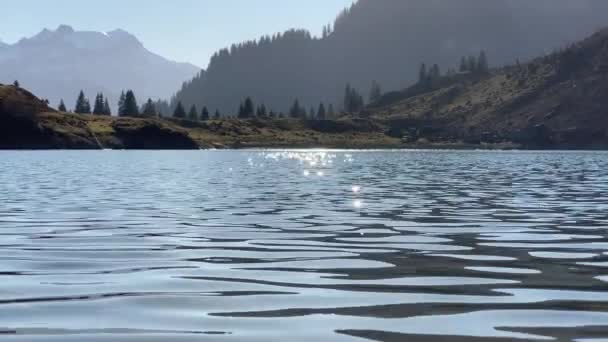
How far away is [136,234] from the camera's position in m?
25.7

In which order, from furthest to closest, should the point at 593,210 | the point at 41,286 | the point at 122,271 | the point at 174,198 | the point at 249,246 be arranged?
the point at 174,198, the point at 593,210, the point at 249,246, the point at 122,271, the point at 41,286

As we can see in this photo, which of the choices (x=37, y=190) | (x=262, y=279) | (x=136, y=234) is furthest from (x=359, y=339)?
(x=37, y=190)

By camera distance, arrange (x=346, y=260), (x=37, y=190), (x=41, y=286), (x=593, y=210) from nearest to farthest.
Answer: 1. (x=41, y=286)
2. (x=346, y=260)
3. (x=593, y=210)
4. (x=37, y=190)

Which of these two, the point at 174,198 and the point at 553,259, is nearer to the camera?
the point at 553,259

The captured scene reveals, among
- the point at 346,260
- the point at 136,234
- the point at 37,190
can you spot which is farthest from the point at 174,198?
the point at 346,260

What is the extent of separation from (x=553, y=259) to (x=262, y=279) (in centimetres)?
795

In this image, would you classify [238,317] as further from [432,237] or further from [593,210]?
[593,210]

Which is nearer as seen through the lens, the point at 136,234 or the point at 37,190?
the point at 136,234

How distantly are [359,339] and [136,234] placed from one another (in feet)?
53.2

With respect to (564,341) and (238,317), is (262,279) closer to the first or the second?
(238,317)

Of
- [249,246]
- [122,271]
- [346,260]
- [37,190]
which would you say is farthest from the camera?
[37,190]

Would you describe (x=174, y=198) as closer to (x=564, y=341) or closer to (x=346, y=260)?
(x=346, y=260)

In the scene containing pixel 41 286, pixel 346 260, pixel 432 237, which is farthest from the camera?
pixel 432 237

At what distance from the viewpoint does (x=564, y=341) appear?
10719 millimetres
